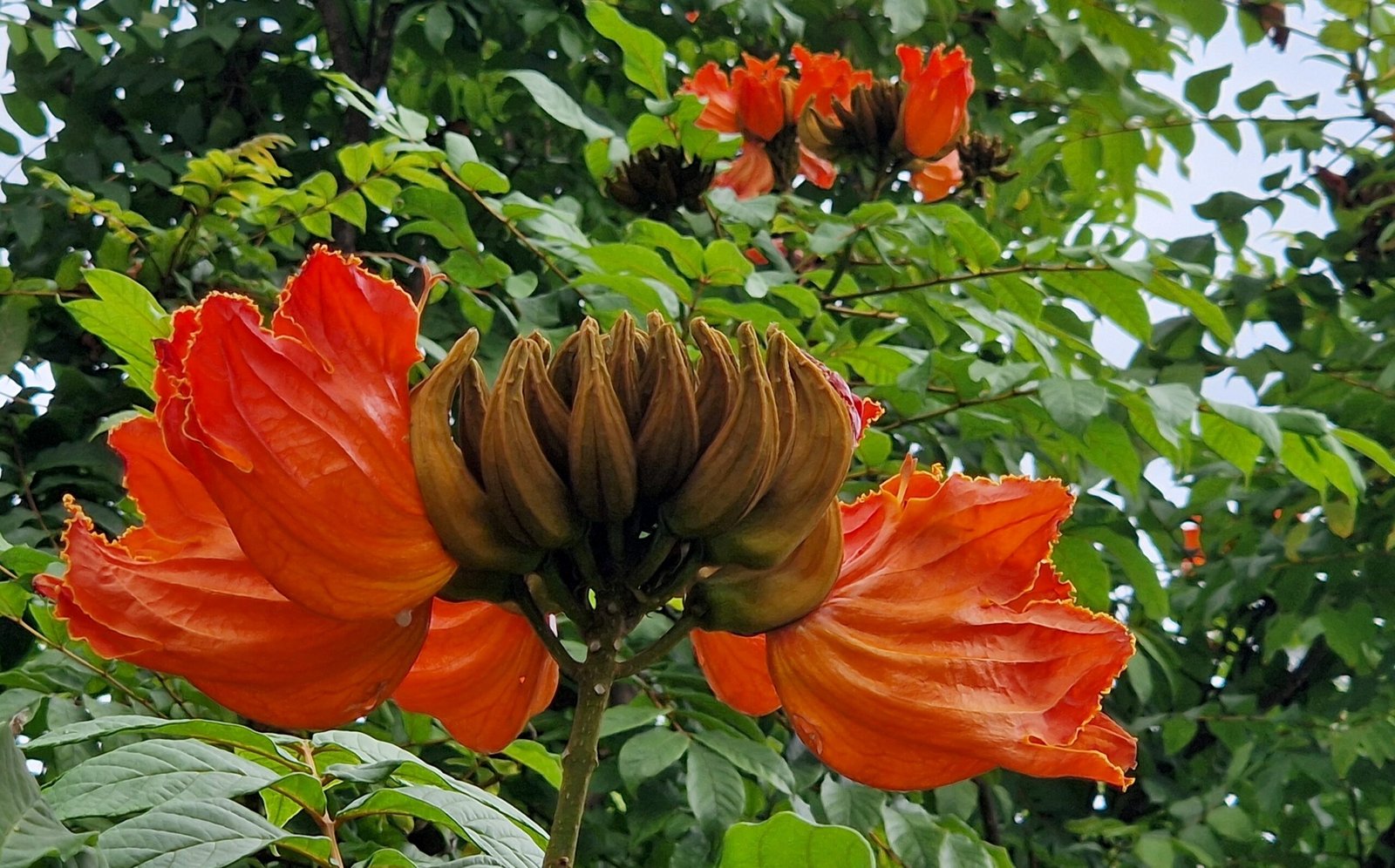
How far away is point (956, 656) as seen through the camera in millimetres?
847

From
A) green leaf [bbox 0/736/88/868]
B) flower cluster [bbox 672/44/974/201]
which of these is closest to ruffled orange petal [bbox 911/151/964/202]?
flower cluster [bbox 672/44/974/201]

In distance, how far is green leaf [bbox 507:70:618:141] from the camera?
205cm

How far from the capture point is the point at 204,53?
275cm

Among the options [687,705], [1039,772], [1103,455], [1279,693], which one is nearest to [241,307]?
[1039,772]

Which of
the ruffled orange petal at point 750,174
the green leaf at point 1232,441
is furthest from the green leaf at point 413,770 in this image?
the ruffled orange petal at point 750,174

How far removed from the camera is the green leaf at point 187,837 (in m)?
0.74

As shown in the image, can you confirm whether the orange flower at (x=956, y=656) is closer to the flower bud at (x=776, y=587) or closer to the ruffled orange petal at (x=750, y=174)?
the flower bud at (x=776, y=587)

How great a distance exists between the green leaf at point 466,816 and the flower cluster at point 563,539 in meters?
0.10

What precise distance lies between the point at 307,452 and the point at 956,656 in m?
0.39

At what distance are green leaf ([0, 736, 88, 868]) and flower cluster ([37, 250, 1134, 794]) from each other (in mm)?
129

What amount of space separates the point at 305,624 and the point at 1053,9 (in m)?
2.53

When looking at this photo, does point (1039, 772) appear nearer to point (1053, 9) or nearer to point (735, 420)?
point (735, 420)

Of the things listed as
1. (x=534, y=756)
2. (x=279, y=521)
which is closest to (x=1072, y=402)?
(x=534, y=756)

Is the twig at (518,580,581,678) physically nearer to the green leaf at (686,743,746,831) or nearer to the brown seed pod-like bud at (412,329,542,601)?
the brown seed pod-like bud at (412,329,542,601)
